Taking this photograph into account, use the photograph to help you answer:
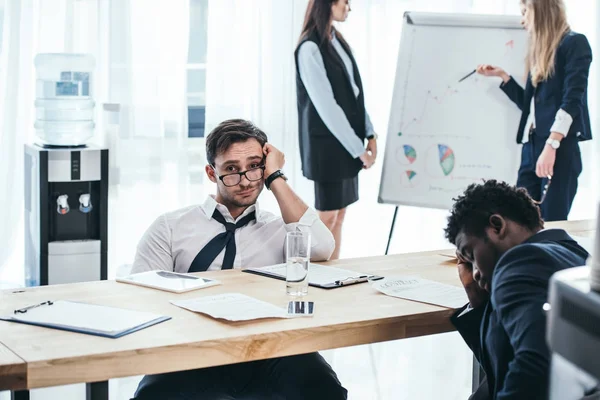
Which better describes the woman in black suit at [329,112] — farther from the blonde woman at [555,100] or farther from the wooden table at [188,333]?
the wooden table at [188,333]

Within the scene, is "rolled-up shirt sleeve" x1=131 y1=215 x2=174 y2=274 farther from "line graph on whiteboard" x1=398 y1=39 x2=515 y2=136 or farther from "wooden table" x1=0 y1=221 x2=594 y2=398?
"line graph on whiteboard" x1=398 y1=39 x2=515 y2=136

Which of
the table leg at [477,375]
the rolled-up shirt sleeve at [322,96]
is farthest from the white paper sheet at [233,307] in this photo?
the rolled-up shirt sleeve at [322,96]

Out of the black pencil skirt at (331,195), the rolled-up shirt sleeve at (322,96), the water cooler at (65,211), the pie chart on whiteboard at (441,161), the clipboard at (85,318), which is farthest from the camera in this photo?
the pie chart on whiteboard at (441,161)

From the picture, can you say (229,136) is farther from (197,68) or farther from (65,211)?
(197,68)

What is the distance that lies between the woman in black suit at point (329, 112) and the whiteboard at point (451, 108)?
0.89 feet

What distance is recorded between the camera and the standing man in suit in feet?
4.66

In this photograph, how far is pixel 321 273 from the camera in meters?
2.30

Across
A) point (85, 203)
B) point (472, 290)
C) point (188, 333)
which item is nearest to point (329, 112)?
point (85, 203)

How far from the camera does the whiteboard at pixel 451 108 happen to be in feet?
14.4

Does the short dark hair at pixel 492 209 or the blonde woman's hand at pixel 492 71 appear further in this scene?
the blonde woman's hand at pixel 492 71

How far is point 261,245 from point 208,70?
2273 mm

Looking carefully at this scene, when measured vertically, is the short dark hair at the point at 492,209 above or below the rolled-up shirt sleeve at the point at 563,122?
below

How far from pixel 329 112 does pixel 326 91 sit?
0.35ft

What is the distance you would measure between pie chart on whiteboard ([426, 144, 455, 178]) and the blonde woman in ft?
1.44
